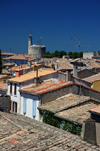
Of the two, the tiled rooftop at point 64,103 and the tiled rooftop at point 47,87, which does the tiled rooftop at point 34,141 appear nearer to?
the tiled rooftop at point 64,103

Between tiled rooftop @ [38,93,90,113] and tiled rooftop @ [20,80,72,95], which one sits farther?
tiled rooftop @ [20,80,72,95]

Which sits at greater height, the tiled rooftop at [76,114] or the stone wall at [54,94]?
the stone wall at [54,94]

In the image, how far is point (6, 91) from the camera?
22.5 m

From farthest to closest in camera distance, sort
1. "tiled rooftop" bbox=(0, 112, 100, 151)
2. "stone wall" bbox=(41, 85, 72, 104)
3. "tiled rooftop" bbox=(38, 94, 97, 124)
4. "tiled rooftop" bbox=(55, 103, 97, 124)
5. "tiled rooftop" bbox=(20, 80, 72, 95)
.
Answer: "tiled rooftop" bbox=(20, 80, 72, 95) → "stone wall" bbox=(41, 85, 72, 104) → "tiled rooftop" bbox=(38, 94, 97, 124) → "tiled rooftop" bbox=(55, 103, 97, 124) → "tiled rooftop" bbox=(0, 112, 100, 151)

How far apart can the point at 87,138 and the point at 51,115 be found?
5.98 meters

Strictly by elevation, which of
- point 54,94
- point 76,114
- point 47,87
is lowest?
point 76,114

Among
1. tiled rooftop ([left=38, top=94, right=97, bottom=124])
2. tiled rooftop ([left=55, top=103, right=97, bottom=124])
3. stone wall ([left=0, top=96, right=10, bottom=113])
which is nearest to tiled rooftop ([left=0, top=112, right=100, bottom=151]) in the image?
tiled rooftop ([left=55, top=103, right=97, bottom=124])

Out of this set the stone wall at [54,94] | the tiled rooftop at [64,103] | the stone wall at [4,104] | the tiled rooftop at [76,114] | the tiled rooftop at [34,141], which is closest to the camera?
the tiled rooftop at [34,141]

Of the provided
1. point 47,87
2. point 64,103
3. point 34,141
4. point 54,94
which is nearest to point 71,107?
point 64,103

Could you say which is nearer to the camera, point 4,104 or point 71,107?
point 4,104

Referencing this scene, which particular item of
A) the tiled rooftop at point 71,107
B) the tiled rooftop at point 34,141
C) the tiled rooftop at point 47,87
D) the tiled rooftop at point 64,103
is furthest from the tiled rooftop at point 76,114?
the tiled rooftop at point 34,141

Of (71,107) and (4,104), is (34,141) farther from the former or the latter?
(71,107)

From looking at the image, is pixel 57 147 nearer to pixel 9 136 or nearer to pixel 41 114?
pixel 9 136

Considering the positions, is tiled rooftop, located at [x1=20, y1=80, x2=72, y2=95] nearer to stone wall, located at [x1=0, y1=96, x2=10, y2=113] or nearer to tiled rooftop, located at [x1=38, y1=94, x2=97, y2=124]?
tiled rooftop, located at [x1=38, y1=94, x2=97, y2=124]
